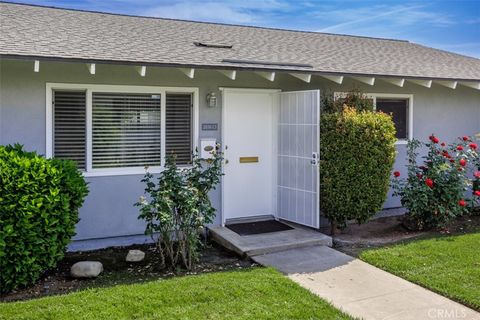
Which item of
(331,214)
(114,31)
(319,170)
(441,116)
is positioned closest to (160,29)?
(114,31)

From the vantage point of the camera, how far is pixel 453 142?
971 centimetres

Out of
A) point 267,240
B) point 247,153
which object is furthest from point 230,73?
point 267,240

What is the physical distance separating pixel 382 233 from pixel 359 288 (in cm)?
285

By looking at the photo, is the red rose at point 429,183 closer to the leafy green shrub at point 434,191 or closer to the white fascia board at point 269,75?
the leafy green shrub at point 434,191

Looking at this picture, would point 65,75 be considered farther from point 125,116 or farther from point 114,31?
point 114,31

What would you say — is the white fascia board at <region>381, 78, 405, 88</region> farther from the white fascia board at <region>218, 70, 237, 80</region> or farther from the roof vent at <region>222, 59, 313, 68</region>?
the white fascia board at <region>218, 70, 237, 80</region>

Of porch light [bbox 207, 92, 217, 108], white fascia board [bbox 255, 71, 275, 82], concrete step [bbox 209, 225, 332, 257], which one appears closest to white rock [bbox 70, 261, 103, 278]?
concrete step [bbox 209, 225, 332, 257]

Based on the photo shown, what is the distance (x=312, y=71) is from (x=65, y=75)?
384 cm

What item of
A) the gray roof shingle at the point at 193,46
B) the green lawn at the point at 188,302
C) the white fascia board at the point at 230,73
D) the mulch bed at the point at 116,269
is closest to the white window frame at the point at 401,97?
the gray roof shingle at the point at 193,46

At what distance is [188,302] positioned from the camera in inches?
179

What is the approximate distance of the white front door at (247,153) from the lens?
765 cm

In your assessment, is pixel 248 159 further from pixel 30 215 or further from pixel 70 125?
pixel 30 215

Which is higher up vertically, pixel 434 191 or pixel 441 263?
pixel 434 191

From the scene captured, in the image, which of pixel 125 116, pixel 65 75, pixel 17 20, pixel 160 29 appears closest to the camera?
pixel 65 75
